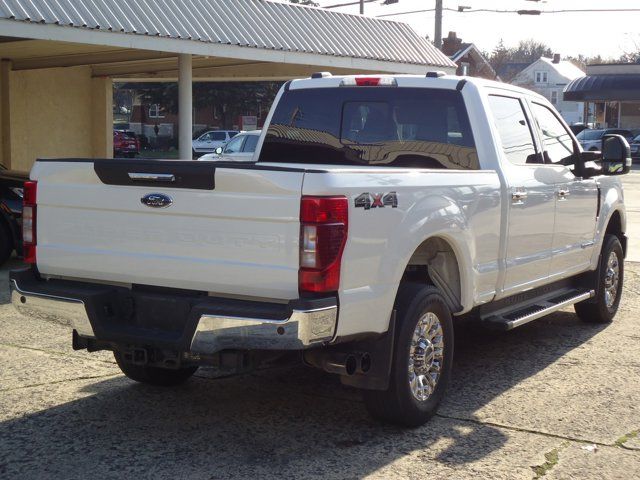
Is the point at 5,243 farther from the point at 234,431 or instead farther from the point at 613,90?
the point at 613,90

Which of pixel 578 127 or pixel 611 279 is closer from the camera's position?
pixel 611 279

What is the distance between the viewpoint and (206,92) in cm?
5788

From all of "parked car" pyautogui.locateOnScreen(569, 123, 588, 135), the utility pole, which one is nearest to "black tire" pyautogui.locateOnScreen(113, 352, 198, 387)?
the utility pole

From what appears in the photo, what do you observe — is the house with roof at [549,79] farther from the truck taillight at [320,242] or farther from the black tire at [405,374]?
the truck taillight at [320,242]

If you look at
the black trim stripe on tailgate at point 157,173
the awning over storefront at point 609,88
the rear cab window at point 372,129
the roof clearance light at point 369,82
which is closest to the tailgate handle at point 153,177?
the black trim stripe on tailgate at point 157,173

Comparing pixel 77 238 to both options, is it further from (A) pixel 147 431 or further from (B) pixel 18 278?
(A) pixel 147 431

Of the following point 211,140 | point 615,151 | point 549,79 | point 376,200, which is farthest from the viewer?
point 549,79

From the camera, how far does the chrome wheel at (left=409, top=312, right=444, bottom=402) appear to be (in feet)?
18.5

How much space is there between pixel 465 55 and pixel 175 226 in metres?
72.4

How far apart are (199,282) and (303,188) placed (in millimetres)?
795

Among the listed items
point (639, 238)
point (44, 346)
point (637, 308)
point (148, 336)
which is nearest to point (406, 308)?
point (148, 336)

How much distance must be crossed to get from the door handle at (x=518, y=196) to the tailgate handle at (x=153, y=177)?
2672 millimetres

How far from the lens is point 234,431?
5.66 m

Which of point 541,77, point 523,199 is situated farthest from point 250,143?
point 541,77
